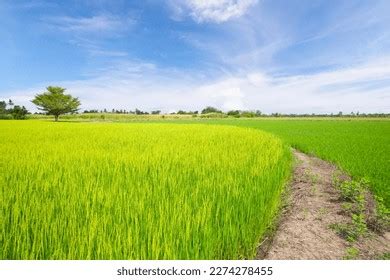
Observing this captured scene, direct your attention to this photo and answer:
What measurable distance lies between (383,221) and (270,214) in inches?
53.1

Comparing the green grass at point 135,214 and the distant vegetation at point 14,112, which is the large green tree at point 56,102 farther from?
the green grass at point 135,214

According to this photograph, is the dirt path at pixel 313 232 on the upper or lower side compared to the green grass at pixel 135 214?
lower

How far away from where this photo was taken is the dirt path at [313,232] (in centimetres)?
314

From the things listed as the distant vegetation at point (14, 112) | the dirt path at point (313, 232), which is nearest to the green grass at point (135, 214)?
the dirt path at point (313, 232)

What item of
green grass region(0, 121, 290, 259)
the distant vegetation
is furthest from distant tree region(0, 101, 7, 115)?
green grass region(0, 121, 290, 259)

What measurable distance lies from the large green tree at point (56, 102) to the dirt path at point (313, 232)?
47.8 m

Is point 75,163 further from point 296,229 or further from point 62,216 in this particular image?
point 296,229

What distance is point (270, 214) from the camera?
3.92 meters

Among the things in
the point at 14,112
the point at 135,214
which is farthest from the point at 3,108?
the point at 135,214

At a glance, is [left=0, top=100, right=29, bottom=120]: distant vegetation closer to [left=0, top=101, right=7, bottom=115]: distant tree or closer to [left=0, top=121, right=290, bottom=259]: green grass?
[left=0, top=101, right=7, bottom=115]: distant tree

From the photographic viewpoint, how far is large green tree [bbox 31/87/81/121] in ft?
154

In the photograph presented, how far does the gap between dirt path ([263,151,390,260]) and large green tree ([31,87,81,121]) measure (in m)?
47.8

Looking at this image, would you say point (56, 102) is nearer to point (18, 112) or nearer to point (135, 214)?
point (18, 112)
